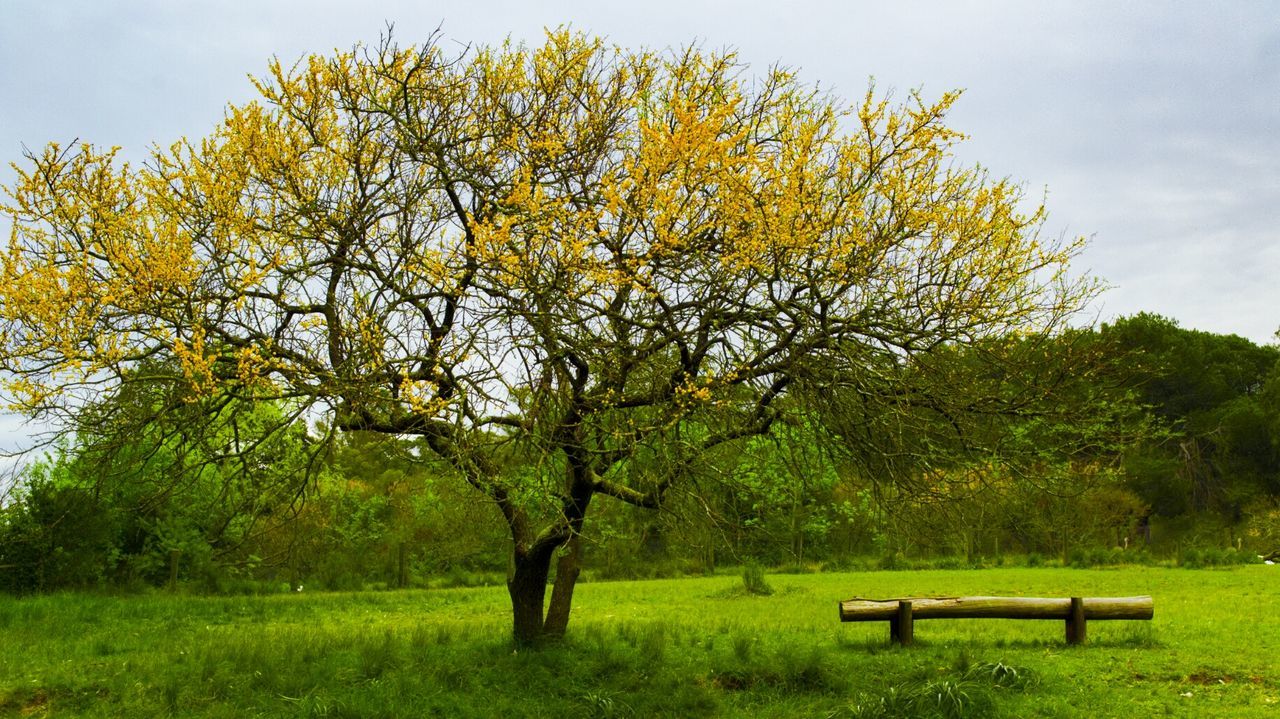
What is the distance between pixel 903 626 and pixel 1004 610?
128 cm

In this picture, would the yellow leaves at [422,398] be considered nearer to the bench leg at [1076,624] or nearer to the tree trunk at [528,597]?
the tree trunk at [528,597]

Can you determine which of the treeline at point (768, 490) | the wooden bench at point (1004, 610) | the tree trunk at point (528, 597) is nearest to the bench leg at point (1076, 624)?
the wooden bench at point (1004, 610)

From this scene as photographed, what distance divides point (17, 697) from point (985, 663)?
10285 millimetres

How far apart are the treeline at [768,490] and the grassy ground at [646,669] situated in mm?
1404

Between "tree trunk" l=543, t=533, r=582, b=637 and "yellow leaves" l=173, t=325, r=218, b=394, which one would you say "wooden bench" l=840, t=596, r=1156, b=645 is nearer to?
"tree trunk" l=543, t=533, r=582, b=637

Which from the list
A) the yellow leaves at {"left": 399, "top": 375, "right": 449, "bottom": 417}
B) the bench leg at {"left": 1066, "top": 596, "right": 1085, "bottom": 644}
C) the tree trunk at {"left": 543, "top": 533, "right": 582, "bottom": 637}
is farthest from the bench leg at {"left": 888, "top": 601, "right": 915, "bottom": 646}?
the yellow leaves at {"left": 399, "top": 375, "right": 449, "bottom": 417}

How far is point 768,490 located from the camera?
20.9 meters

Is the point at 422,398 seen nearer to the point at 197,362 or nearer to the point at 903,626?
the point at 197,362

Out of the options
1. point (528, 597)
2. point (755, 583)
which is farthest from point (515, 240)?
point (755, 583)

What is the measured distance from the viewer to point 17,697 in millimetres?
9367

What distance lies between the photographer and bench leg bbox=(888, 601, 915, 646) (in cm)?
1147

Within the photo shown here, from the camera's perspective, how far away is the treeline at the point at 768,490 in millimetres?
8367

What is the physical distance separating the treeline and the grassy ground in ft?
4.61

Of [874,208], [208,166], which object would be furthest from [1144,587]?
[208,166]
